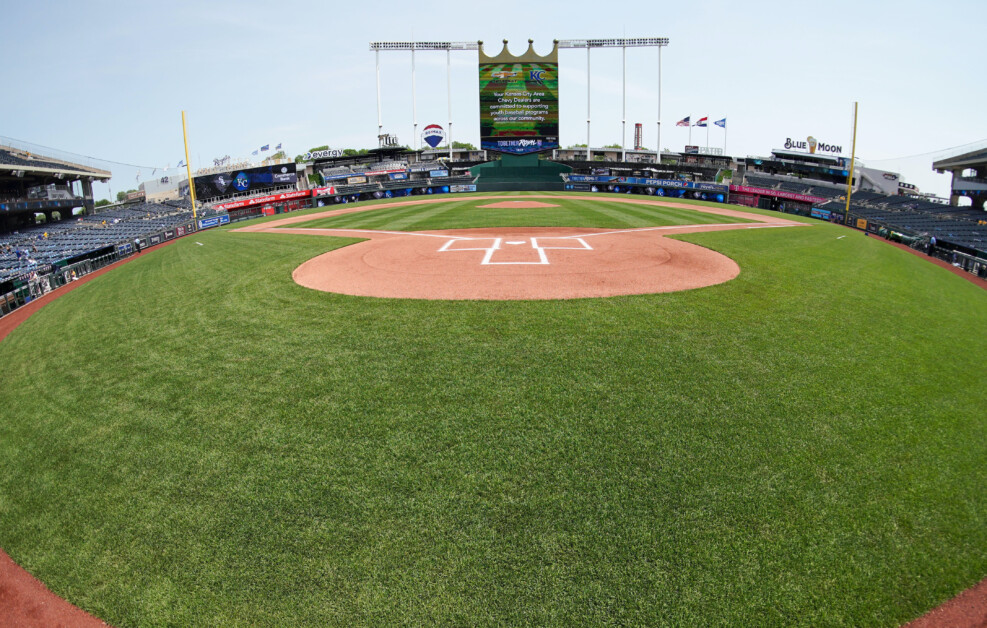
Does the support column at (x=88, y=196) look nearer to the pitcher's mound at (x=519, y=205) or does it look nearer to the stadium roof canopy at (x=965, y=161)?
the pitcher's mound at (x=519, y=205)

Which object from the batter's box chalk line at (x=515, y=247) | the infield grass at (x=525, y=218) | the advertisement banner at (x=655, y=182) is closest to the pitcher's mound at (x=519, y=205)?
the infield grass at (x=525, y=218)

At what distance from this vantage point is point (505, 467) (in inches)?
246

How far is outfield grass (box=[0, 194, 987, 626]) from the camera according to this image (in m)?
4.80

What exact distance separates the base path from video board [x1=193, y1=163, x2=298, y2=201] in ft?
142

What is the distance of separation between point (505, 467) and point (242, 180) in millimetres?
60144

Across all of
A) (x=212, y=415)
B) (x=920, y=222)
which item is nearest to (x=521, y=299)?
(x=212, y=415)

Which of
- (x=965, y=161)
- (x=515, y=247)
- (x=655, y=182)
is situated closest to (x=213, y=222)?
(x=515, y=247)

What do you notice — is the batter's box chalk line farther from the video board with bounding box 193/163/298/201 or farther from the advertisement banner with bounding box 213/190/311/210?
the video board with bounding box 193/163/298/201

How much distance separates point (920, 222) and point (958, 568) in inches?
1694

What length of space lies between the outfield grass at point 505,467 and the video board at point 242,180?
5032 centimetres

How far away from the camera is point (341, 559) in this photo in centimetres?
509

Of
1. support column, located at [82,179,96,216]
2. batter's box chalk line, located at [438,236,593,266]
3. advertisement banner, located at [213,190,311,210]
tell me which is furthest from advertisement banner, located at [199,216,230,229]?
batter's box chalk line, located at [438,236,593,266]

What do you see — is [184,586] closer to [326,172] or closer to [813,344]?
[813,344]

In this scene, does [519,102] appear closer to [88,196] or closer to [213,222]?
[213,222]
